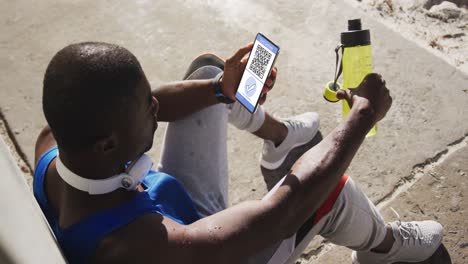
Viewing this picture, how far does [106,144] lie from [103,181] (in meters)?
0.11

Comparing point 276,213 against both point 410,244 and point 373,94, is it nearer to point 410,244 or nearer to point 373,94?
point 373,94

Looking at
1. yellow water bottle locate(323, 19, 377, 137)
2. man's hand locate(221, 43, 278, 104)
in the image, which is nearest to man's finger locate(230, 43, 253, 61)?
man's hand locate(221, 43, 278, 104)

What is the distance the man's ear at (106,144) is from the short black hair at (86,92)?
1cm

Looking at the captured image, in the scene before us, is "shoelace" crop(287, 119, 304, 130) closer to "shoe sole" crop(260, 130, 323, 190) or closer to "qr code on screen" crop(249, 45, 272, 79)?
"shoe sole" crop(260, 130, 323, 190)

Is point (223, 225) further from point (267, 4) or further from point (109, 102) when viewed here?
point (267, 4)

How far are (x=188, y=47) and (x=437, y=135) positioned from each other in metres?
1.49

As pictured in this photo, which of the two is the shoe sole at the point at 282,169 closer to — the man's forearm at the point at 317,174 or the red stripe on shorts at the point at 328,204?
the red stripe on shorts at the point at 328,204

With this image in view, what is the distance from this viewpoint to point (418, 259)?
2.14 m

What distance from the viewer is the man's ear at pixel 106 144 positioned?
4.18 ft

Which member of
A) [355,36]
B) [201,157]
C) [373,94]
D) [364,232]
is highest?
[355,36]

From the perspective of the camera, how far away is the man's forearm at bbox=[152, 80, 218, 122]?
1.91 meters

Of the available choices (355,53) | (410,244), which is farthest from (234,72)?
(410,244)

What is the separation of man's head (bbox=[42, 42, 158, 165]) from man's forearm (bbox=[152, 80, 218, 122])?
0.57m

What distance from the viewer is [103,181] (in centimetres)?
134
